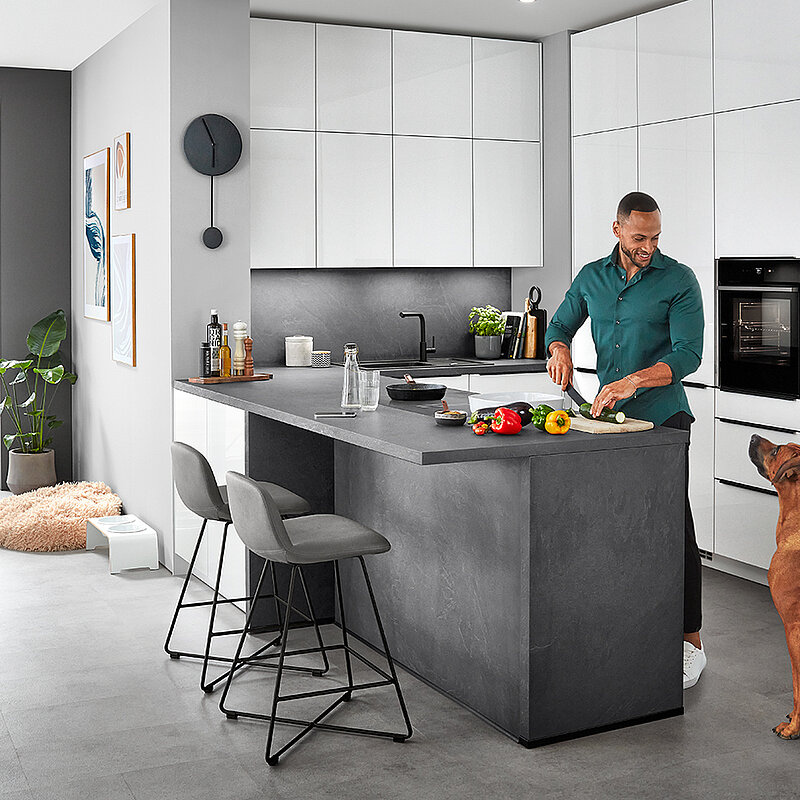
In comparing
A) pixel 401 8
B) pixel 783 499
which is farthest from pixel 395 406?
pixel 401 8

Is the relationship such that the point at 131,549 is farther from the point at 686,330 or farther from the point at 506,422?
the point at 686,330

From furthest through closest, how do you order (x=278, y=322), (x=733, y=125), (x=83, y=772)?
(x=278, y=322) → (x=733, y=125) → (x=83, y=772)

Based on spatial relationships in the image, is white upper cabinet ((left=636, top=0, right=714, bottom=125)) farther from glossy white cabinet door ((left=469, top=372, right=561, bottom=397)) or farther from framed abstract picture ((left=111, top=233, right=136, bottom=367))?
framed abstract picture ((left=111, top=233, right=136, bottom=367))

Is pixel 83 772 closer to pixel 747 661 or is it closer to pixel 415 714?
pixel 415 714

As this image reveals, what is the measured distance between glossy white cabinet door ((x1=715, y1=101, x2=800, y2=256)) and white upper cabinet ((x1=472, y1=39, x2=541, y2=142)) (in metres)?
1.55

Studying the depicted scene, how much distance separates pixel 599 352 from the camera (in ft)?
13.2

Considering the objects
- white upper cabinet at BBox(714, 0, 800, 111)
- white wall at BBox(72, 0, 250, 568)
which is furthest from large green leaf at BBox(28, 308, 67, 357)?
white upper cabinet at BBox(714, 0, 800, 111)

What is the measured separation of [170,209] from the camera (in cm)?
510

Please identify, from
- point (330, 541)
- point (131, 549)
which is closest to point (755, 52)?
point (330, 541)

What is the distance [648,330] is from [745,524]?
1.58 metres

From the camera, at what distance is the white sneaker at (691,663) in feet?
12.6

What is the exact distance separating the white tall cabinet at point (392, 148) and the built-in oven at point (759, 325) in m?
1.66

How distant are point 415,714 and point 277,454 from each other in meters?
1.31

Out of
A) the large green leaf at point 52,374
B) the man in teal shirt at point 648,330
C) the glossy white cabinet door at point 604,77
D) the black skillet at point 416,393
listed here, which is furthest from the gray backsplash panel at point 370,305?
the man in teal shirt at point 648,330
